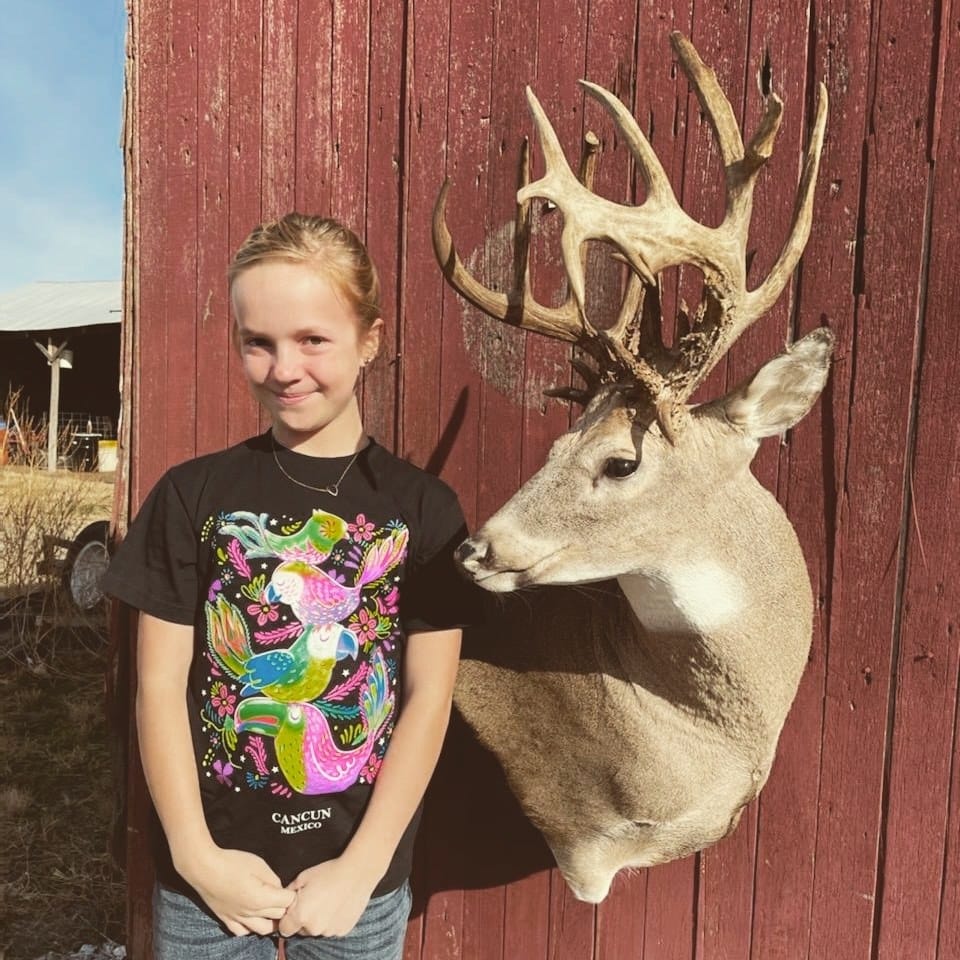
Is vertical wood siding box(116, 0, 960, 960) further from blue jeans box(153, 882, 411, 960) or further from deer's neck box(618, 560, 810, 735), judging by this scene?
blue jeans box(153, 882, 411, 960)

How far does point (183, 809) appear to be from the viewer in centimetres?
143

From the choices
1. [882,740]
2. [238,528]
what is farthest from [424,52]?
[882,740]

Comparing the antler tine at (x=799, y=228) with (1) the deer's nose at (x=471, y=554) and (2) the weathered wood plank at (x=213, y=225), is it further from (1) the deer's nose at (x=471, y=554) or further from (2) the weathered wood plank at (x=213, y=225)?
(2) the weathered wood plank at (x=213, y=225)

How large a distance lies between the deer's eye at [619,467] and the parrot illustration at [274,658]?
2.24 ft

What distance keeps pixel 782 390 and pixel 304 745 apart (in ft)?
4.05

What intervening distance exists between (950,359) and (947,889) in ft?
4.78

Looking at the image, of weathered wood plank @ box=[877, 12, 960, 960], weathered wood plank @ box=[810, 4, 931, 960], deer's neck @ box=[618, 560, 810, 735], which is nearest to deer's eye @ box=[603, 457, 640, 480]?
deer's neck @ box=[618, 560, 810, 735]

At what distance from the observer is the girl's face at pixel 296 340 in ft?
4.85

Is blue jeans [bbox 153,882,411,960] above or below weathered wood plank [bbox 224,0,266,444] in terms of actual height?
below

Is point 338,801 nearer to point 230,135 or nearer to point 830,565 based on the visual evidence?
point 830,565

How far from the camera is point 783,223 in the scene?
210cm

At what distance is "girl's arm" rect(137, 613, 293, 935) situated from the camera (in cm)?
143

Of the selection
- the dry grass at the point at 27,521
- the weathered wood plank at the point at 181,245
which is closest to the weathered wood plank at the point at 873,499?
the weathered wood plank at the point at 181,245

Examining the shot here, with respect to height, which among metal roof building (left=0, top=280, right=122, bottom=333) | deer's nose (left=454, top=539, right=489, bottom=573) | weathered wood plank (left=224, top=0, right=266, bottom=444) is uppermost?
metal roof building (left=0, top=280, right=122, bottom=333)
